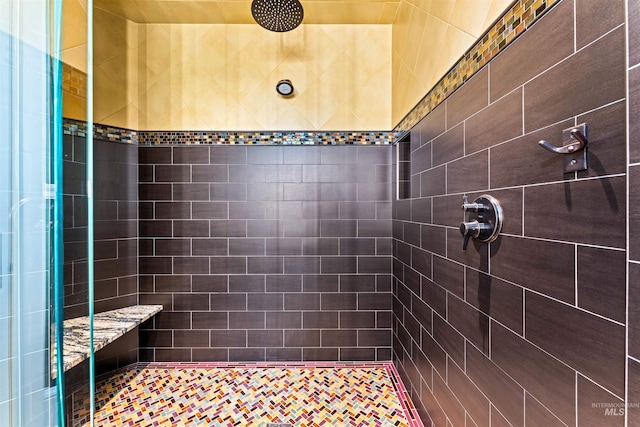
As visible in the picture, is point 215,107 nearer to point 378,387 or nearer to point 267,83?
point 267,83

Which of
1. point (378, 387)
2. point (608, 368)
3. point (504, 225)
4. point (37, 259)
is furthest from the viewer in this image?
point (378, 387)

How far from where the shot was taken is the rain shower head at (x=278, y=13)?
4.72 ft

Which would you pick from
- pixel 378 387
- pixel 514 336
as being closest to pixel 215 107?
A: pixel 514 336

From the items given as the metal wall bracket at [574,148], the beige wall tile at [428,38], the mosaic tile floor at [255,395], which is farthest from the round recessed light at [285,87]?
the mosaic tile floor at [255,395]

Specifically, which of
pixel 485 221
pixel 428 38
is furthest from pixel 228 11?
pixel 485 221

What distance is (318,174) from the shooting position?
6.23 feet

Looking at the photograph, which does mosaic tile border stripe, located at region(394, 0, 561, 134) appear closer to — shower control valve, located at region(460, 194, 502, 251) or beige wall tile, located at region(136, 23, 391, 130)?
shower control valve, located at region(460, 194, 502, 251)

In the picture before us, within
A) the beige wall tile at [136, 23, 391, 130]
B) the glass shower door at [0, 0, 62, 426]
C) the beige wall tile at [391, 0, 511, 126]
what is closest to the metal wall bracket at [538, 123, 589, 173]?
the beige wall tile at [391, 0, 511, 126]

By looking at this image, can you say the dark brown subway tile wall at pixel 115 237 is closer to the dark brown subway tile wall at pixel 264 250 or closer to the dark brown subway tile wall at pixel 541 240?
the dark brown subway tile wall at pixel 264 250

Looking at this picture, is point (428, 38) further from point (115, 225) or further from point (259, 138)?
point (115, 225)

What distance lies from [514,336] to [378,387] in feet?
4.09

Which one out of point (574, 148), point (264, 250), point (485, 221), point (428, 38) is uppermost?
point (428, 38)

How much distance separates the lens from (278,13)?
1496 mm

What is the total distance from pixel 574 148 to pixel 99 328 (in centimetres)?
230
